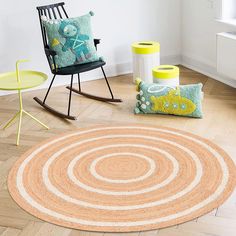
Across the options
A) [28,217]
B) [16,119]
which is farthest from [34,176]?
[16,119]

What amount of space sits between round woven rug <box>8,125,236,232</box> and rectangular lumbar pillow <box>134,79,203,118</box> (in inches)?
10.9

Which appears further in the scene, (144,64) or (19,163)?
(144,64)

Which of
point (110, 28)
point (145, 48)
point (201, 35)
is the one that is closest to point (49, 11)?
point (110, 28)

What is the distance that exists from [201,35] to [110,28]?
2.97 ft

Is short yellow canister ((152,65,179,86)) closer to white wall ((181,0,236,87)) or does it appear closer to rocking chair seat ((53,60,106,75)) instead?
rocking chair seat ((53,60,106,75))

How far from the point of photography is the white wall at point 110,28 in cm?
465

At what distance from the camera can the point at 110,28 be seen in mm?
5047

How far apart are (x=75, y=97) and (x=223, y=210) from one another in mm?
2243

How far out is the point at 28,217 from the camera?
2.78m

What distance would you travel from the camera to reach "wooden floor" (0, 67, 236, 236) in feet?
8.66

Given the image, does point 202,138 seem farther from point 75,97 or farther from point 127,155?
point 75,97

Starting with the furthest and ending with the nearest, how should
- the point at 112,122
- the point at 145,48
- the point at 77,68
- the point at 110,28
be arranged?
the point at 110,28 → the point at 145,48 → the point at 77,68 → the point at 112,122

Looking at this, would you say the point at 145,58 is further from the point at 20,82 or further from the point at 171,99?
the point at 20,82

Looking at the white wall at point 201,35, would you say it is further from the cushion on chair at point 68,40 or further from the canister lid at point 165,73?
the cushion on chair at point 68,40
